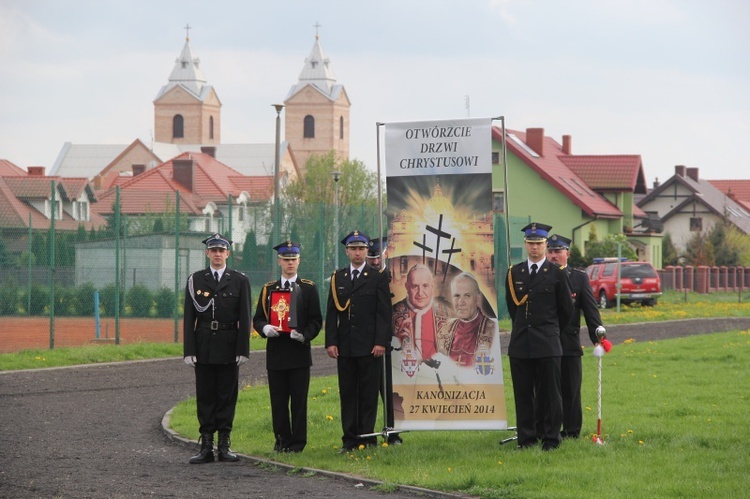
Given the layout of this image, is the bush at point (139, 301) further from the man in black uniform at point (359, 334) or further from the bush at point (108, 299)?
the man in black uniform at point (359, 334)

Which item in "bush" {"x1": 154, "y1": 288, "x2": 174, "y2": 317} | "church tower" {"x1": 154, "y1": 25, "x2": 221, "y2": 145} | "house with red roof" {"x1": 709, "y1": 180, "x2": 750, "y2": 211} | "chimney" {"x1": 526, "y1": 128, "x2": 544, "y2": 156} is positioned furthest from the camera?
"church tower" {"x1": 154, "y1": 25, "x2": 221, "y2": 145}

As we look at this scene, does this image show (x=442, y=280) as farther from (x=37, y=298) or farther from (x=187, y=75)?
(x=187, y=75)

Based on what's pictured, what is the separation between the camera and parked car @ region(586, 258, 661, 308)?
43125 mm

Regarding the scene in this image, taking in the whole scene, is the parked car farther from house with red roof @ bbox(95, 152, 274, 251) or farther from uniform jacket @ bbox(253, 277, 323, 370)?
uniform jacket @ bbox(253, 277, 323, 370)

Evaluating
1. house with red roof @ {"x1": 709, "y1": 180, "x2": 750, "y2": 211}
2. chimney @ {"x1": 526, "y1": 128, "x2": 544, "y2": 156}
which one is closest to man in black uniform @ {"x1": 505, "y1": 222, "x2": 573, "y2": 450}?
chimney @ {"x1": 526, "y1": 128, "x2": 544, "y2": 156}

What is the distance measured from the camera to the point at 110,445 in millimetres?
12594

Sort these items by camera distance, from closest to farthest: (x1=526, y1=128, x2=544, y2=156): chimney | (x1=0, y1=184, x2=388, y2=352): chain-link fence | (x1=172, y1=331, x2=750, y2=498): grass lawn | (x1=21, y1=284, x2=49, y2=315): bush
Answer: (x1=172, y1=331, x2=750, y2=498): grass lawn → (x1=0, y1=184, x2=388, y2=352): chain-link fence → (x1=21, y1=284, x2=49, y2=315): bush → (x1=526, y1=128, x2=544, y2=156): chimney

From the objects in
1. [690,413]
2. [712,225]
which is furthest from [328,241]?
[712,225]

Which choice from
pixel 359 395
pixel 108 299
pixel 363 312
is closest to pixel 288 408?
pixel 359 395

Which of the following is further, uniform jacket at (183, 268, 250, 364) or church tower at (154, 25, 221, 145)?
church tower at (154, 25, 221, 145)

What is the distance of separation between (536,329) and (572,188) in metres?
52.8

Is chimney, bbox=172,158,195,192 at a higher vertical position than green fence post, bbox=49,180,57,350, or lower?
higher

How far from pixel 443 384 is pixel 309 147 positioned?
150309mm

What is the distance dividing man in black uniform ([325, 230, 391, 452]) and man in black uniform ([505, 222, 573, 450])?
1.18 metres
